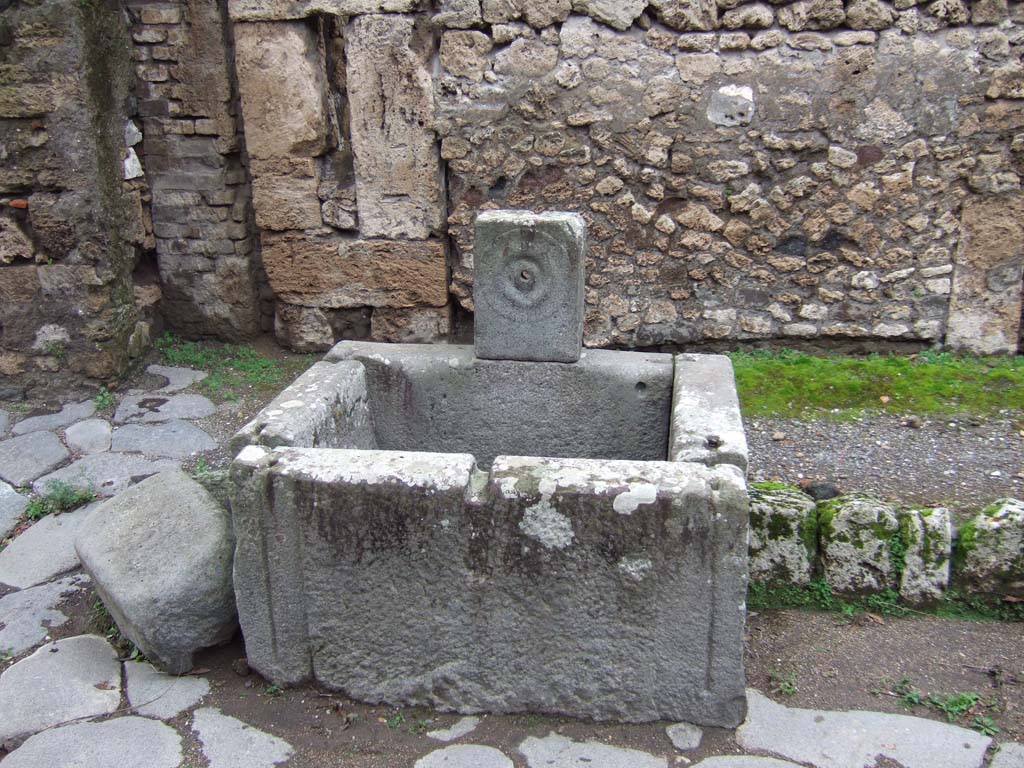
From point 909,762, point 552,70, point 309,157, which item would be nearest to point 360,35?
point 309,157

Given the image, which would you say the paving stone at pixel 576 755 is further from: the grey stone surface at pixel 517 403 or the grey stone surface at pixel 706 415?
the grey stone surface at pixel 517 403

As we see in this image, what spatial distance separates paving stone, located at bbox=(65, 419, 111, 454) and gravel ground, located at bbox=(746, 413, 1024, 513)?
3.00 metres

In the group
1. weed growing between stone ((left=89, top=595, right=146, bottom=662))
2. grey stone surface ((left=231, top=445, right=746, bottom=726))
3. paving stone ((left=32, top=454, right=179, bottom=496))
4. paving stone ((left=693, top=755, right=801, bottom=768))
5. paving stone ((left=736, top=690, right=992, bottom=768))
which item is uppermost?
grey stone surface ((left=231, top=445, right=746, bottom=726))

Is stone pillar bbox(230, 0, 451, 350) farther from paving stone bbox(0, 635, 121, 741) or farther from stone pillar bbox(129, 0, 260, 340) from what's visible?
paving stone bbox(0, 635, 121, 741)

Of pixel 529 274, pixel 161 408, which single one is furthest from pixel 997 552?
pixel 161 408

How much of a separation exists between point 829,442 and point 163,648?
2.86 m

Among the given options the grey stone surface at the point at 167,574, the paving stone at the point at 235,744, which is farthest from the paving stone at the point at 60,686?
the paving stone at the point at 235,744

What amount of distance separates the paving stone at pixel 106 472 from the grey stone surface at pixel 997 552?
3.07 metres

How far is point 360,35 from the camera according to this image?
481 centimetres

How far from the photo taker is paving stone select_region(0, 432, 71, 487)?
3.99 m

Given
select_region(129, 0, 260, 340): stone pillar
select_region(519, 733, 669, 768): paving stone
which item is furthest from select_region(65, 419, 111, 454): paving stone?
select_region(519, 733, 669, 768): paving stone

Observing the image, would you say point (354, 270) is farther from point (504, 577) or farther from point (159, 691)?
point (504, 577)

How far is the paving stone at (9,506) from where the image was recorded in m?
3.63

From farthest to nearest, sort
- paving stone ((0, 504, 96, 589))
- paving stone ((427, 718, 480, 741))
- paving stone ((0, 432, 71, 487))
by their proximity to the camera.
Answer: paving stone ((0, 432, 71, 487))
paving stone ((0, 504, 96, 589))
paving stone ((427, 718, 480, 741))
